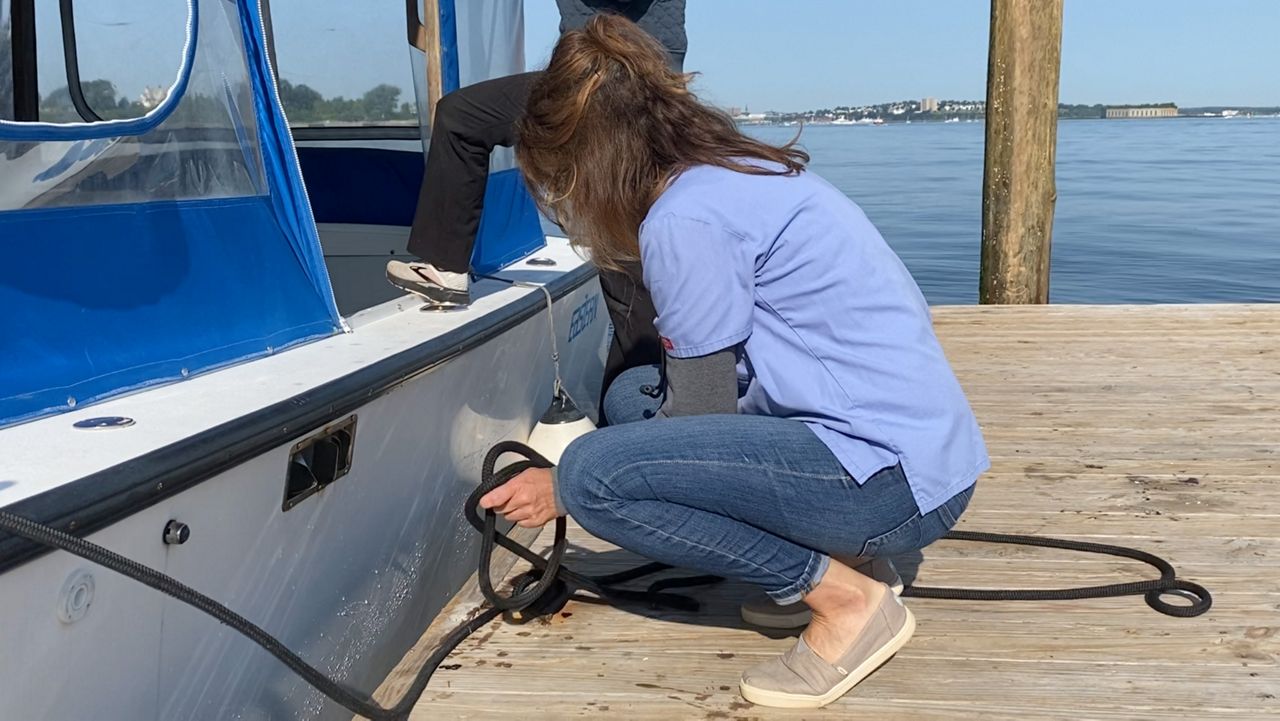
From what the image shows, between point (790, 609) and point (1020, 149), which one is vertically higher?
point (1020, 149)

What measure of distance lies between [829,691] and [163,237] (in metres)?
1.59

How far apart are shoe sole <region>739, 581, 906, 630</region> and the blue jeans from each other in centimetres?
38

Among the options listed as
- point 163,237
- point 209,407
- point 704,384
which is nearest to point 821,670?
point 704,384

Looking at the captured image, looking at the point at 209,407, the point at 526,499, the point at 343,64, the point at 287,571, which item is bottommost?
the point at 287,571

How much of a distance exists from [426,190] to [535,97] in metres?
1.28

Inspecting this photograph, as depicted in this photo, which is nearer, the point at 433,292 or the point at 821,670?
the point at 821,670

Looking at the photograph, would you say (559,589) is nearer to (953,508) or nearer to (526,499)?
(526,499)

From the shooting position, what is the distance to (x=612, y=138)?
2.28 meters

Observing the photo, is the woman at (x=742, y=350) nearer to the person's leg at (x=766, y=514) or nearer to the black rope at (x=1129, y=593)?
the person's leg at (x=766, y=514)

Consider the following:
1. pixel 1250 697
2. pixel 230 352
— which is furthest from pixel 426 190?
pixel 1250 697

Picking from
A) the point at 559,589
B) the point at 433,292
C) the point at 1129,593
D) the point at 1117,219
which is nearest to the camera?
the point at 1129,593

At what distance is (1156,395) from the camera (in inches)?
199

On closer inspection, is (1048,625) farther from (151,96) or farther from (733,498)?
(151,96)

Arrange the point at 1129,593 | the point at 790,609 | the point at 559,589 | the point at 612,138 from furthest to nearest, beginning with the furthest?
the point at 559,589
the point at 1129,593
the point at 790,609
the point at 612,138
